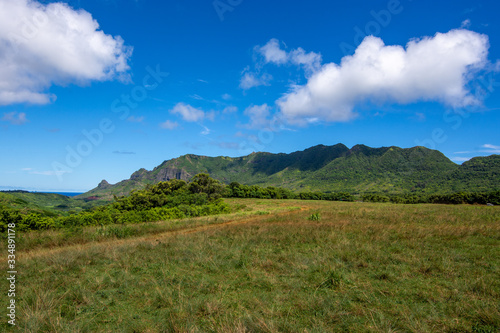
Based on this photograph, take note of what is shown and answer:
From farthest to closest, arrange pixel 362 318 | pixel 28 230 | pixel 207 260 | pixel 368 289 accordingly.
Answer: pixel 28 230 → pixel 207 260 → pixel 368 289 → pixel 362 318

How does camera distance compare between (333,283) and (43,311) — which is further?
(333,283)

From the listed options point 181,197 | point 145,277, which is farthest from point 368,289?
point 181,197

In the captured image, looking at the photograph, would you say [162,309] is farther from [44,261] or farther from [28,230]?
[28,230]

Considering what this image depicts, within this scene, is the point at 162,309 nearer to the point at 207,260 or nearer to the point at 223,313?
the point at 223,313

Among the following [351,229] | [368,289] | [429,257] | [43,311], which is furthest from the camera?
[351,229]

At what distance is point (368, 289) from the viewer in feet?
18.1

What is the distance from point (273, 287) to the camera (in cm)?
584

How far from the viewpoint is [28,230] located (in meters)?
15.8

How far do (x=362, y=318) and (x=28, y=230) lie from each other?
2112 cm

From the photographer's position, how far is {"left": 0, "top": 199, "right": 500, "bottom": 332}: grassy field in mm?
4230

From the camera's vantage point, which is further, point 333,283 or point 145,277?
point 145,277

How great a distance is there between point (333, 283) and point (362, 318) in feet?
5.08

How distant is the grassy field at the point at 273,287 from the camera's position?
4.23m

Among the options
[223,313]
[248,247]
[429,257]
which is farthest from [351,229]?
[223,313]
